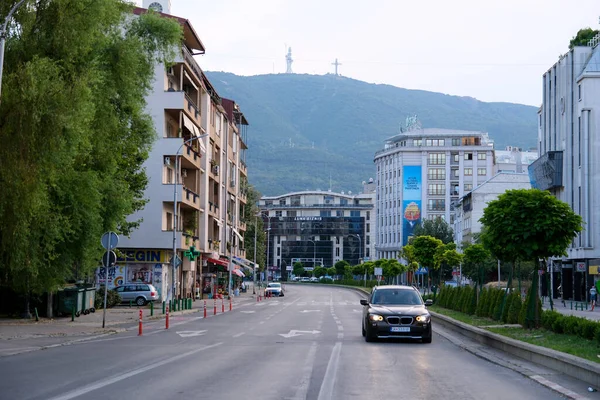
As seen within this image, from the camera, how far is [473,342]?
2406cm

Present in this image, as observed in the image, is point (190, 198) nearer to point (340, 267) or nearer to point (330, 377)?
point (330, 377)

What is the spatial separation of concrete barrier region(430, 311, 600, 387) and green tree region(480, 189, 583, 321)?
2.08 metres

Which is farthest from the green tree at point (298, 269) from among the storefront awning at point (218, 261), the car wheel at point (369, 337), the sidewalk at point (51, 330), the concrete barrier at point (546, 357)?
the car wheel at point (369, 337)

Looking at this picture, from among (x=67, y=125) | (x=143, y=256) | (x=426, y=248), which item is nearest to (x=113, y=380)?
(x=67, y=125)

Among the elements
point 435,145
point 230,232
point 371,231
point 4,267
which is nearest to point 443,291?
point 4,267

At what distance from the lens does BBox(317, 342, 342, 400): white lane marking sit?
38.0ft

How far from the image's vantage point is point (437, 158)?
154 m

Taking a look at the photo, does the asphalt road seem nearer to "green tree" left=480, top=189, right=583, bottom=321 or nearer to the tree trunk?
"green tree" left=480, top=189, right=583, bottom=321

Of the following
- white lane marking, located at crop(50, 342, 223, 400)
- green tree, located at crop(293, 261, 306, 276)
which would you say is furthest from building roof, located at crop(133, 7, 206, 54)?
green tree, located at crop(293, 261, 306, 276)

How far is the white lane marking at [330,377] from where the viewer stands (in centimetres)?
1157

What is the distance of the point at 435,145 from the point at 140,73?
128304 mm

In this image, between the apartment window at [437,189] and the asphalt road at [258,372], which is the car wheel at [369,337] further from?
the apartment window at [437,189]

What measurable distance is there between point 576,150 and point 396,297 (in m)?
57.7

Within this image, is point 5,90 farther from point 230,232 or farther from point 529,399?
point 230,232
